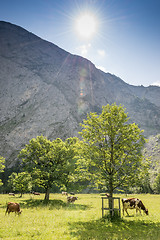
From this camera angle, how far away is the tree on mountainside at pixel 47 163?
→ 2616 cm

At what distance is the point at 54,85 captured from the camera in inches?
5605

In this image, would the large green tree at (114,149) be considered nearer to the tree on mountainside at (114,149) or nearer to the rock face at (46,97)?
the tree on mountainside at (114,149)

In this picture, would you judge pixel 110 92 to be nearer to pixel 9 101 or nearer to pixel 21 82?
pixel 21 82

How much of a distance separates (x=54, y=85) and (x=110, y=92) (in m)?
80.6

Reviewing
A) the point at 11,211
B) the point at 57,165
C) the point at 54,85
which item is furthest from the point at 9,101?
the point at 11,211

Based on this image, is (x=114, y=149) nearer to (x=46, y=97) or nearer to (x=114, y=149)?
(x=114, y=149)

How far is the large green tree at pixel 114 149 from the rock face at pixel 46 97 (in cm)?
8201

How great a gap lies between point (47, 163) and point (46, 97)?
105972 millimetres

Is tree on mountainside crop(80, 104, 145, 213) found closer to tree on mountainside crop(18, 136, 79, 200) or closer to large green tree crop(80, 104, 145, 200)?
large green tree crop(80, 104, 145, 200)

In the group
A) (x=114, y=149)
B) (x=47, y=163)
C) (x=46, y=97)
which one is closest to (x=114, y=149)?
(x=114, y=149)

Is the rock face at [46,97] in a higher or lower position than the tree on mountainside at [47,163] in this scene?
higher

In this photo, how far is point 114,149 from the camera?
54.3 feet

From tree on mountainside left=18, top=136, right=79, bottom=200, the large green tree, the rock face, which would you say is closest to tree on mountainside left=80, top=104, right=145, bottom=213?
the large green tree

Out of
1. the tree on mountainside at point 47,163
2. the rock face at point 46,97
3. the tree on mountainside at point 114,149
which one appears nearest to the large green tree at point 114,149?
the tree on mountainside at point 114,149
